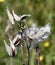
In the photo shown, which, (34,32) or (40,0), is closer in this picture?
(34,32)

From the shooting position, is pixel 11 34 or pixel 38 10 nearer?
pixel 11 34

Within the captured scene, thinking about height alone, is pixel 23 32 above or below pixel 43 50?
above

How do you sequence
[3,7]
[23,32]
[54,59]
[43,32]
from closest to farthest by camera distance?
[23,32], [43,32], [54,59], [3,7]

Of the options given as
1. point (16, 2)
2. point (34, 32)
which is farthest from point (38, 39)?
point (16, 2)

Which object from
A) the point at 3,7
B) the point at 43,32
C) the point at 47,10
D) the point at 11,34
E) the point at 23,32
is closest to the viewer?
the point at 23,32

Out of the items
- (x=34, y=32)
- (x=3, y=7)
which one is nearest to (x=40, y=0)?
(x=3, y=7)

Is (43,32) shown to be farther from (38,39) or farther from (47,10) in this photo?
(47,10)

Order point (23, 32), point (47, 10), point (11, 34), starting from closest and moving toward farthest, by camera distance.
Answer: point (23, 32)
point (11, 34)
point (47, 10)

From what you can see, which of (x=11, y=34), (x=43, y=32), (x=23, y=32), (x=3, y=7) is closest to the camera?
(x=23, y=32)

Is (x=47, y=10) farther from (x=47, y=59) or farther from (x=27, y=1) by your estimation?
(x=47, y=59)
